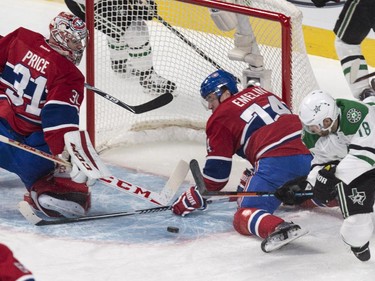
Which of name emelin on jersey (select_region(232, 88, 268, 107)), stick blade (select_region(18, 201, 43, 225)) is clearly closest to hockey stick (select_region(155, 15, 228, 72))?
name emelin on jersey (select_region(232, 88, 268, 107))

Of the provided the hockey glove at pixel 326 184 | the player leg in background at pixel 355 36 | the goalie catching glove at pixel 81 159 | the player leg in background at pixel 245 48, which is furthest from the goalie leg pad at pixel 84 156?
the player leg in background at pixel 355 36

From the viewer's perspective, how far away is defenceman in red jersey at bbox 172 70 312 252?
4.54 metres

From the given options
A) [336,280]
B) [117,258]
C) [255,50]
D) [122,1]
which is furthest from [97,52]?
[336,280]

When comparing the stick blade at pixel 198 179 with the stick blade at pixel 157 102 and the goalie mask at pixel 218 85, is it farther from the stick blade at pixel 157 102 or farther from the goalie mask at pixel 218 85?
the stick blade at pixel 157 102

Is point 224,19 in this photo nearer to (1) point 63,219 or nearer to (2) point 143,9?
(2) point 143,9

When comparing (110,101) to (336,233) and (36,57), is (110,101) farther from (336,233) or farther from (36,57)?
(336,233)

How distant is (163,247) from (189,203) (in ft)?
1.08

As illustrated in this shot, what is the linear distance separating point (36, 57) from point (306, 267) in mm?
1396

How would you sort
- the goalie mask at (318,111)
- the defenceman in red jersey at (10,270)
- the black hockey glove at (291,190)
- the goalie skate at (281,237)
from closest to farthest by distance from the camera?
the defenceman in red jersey at (10,270) < the goalie mask at (318,111) < the goalie skate at (281,237) < the black hockey glove at (291,190)

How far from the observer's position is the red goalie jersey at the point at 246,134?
4.58 metres

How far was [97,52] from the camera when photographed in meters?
5.59

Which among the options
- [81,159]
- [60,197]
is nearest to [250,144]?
[81,159]

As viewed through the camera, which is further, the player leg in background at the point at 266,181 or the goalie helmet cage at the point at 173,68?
the goalie helmet cage at the point at 173,68

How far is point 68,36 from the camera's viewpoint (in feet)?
15.3
